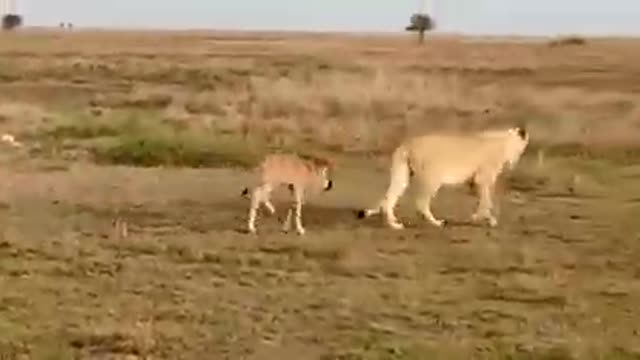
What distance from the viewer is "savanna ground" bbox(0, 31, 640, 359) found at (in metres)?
8.65

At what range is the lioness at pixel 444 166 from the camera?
14031 millimetres

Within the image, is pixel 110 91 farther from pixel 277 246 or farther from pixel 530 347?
pixel 530 347

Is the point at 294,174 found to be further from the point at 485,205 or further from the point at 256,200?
the point at 485,205

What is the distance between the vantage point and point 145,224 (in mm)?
13531

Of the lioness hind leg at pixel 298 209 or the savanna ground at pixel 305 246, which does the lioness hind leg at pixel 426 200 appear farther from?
the lioness hind leg at pixel 298 209

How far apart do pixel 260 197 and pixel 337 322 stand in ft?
15.5

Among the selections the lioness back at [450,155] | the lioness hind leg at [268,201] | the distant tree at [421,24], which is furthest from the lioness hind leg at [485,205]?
the distant tree at [421,24]

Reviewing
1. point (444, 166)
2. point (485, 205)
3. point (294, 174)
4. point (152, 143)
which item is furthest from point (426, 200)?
point (152, 143)

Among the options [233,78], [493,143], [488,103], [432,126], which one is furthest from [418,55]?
[493,143]

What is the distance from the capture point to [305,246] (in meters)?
12.1

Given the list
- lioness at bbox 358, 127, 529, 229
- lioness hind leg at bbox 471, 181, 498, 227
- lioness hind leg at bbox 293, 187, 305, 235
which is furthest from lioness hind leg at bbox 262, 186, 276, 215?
lioness hind leg at bbox 471, 181, 498, 227

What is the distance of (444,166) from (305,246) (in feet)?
8.89

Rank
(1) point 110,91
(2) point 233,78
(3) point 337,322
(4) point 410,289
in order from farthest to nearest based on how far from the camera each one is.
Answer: (2) point 233,78, (1) point 110,91, (4) point 410,289, (3) point 337,322

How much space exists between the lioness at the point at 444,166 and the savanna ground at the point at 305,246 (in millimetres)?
255
